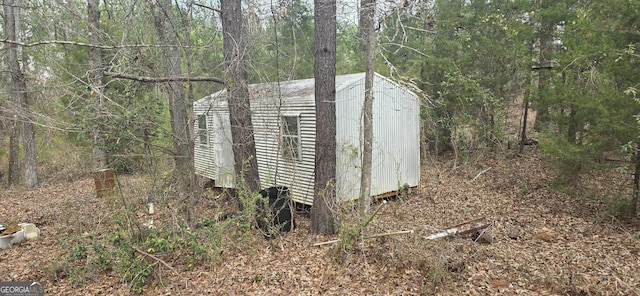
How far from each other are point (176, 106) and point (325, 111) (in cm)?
240

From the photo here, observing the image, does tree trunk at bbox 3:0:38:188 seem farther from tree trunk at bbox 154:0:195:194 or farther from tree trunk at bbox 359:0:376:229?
tree trunk at bbox 359:0:376:229

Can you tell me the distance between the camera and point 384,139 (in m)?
8.01

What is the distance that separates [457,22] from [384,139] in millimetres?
5269

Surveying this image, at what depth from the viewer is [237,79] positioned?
19.7 ft

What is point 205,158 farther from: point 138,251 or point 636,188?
Result: point 636,188

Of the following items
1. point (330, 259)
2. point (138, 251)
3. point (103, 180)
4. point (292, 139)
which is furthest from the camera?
point (103, 180)

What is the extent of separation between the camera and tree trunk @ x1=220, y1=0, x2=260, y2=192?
5.89 metres

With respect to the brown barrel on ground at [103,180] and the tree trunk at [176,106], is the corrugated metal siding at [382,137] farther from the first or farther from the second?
the brown barrel on ground at [103,180]

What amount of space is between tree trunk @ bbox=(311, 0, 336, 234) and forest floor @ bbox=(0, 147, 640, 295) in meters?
0.34

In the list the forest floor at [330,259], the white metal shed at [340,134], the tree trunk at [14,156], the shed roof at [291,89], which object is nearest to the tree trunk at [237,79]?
the white metal shed at [340,134]

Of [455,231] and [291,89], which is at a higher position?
[291,89]

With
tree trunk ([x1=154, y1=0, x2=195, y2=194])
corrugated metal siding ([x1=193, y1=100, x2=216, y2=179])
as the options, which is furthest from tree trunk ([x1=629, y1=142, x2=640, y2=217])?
corrugated metal siding ([x1=193, y1=100, x2=216, y2=179])

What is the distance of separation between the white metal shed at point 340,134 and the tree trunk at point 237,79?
1.24ft

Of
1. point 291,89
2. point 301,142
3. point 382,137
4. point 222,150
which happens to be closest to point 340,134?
point 301,142
